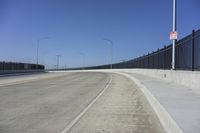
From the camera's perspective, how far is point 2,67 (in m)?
62.4

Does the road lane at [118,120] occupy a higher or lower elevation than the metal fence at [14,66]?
lower

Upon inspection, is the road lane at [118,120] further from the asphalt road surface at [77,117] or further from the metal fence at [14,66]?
the metal fence at [14,66]

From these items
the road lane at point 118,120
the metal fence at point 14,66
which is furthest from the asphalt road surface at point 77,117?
the metal fence at point 14,66

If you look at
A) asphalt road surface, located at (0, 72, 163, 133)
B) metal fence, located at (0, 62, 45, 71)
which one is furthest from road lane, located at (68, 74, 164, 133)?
metal fence, located at (0, 62, 45, 71)

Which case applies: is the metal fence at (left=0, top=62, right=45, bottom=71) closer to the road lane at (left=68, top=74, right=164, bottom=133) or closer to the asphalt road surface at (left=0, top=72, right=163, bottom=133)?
the asphalt road surface at (left=0, top=72, right=163, bottom=133)

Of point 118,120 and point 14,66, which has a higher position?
point 14,66

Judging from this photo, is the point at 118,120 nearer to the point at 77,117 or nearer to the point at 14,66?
the point at 77,117

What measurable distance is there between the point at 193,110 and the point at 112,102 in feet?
18.2

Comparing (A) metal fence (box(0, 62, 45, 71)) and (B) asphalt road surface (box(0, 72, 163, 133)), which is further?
(A) metal fence (box(0, 62, 45, 71))

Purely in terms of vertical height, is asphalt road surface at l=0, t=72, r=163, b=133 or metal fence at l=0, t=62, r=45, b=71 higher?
metal fence at l=0, t=62, r=45, b=71

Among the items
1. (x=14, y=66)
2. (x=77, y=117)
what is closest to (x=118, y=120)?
(x=77, y=117)

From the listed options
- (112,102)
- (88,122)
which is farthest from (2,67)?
(88,122)

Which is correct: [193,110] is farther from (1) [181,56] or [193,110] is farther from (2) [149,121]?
(1) [181,56]

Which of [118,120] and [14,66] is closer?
[118,120]
